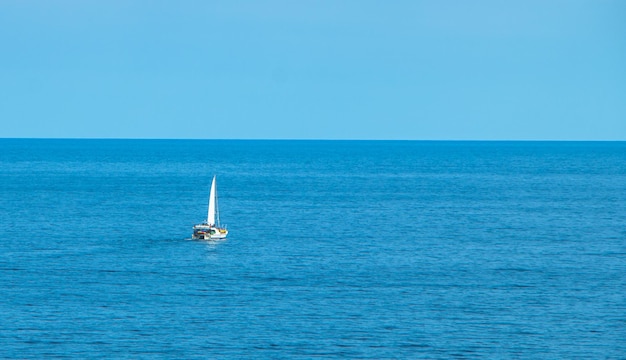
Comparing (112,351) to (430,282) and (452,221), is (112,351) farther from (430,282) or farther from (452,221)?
(452,221)

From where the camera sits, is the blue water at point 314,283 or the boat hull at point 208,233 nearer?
the blue water at point 314,283

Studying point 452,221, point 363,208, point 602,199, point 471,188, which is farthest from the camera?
point 471,188

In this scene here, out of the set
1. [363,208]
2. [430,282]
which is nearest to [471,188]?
[363,208]

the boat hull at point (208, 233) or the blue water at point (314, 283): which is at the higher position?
the boat hull at point (208, 233)

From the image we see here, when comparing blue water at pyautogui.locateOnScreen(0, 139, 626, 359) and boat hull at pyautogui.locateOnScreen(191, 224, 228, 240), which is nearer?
blue water at pyautogui.locateOnScreen(0, 139, 626, 359)

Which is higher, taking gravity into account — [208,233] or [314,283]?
[208,233]

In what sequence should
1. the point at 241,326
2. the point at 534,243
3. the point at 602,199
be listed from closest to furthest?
the point at 241,326 < the point at 534,243 < the point at 602,199

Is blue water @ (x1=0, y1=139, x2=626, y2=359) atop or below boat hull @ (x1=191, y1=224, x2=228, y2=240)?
below

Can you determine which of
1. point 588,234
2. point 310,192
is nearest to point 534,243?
point 588,234

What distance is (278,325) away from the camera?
61.9 metres

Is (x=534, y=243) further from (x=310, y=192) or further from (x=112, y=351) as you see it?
(x=310, y=192)

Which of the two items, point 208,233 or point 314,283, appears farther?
point 208,233

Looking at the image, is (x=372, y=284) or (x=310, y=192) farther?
(x=310, y=192)

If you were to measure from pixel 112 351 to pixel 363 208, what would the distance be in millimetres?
85464
